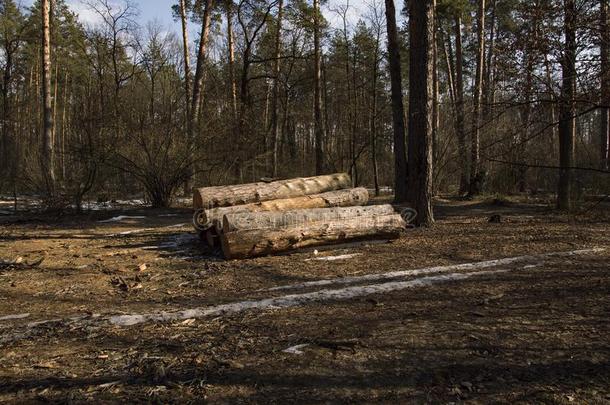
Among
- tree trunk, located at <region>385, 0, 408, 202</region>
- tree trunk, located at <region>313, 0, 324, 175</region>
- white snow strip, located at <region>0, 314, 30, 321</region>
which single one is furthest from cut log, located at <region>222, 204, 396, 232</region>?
tree trunk, located at <region>313, 0, 324, 175</region>

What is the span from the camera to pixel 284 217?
718 cm

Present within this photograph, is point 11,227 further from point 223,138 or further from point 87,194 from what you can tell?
point 223,138

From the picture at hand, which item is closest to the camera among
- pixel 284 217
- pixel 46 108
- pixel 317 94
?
pixel 284 217

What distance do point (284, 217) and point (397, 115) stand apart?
219 inches

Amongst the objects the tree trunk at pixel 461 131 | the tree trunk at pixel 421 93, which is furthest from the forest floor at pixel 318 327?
the tree trunk at pixel 461 131

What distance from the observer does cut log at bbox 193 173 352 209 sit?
860 centimetres

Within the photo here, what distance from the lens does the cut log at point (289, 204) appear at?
7871mm

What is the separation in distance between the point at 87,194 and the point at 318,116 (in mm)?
10741

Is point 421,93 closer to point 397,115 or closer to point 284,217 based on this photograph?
point 397,115

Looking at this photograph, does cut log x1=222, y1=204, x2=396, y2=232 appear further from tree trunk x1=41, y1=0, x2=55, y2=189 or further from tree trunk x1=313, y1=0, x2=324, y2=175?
tree trunk x1=313, y1=0, x2=324, y2=175

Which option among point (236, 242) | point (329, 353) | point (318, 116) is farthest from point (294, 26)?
point (329, 353)

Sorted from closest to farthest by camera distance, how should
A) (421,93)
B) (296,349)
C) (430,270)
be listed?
1. (296,349)
2. (430,270)
3. (421,93)

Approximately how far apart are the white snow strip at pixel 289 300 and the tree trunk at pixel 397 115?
4.47 meters

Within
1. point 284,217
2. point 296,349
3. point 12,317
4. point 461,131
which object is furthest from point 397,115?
point 12,317
